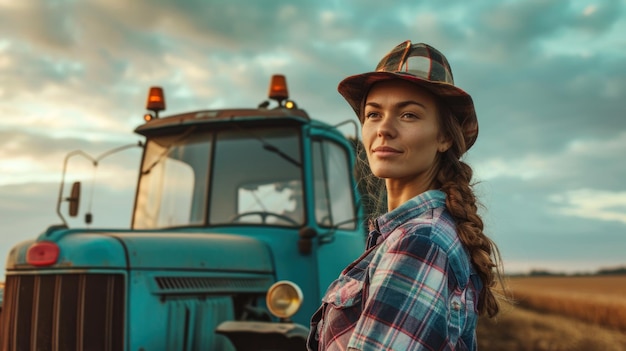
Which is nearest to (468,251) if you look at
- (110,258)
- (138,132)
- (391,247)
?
(391,247)

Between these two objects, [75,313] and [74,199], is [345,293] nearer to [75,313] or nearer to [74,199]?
[75,313]

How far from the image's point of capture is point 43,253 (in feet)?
14.6

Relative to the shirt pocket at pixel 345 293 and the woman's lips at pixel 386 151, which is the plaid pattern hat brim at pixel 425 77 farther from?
the shirt pocket at pixel 345 293

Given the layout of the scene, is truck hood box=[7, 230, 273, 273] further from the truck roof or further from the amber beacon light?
the amber beacon light

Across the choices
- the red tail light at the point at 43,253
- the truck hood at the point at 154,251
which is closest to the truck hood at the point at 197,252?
the truck hood at the point at 154,251

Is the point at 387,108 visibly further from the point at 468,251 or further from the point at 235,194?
the point at 235,194

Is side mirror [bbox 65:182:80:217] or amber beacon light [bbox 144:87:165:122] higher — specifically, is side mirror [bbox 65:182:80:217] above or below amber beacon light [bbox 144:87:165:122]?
below

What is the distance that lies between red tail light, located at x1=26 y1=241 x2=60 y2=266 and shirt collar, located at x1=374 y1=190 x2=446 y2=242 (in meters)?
3.20

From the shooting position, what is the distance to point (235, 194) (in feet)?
18.0

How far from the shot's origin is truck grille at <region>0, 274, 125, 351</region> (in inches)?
170

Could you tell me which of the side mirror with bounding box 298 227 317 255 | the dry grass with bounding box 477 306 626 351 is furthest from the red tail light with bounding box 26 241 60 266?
the dry grass with bounding box 477 306 626 351

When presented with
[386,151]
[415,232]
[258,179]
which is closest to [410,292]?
[415,232]

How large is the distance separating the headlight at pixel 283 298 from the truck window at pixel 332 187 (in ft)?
2.63

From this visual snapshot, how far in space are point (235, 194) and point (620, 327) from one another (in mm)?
10464
